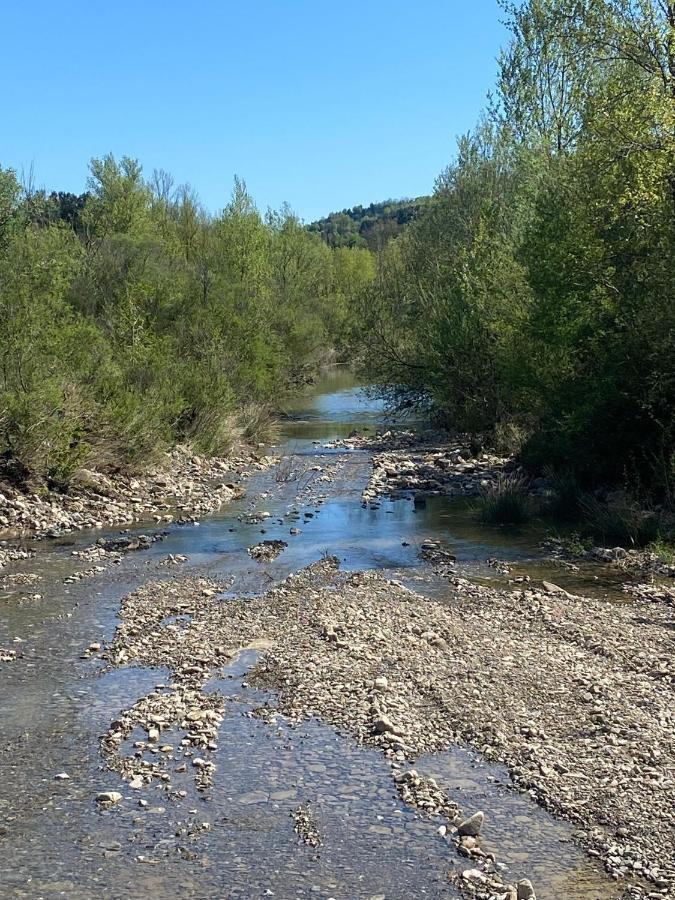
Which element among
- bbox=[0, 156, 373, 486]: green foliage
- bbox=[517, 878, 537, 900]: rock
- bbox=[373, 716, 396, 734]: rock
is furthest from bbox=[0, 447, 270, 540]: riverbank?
bbox=[517, 878, 537, 900]: rock

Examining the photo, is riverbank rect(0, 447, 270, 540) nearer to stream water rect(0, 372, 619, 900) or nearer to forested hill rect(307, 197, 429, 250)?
stream water rect(0, 372, 619, 900)

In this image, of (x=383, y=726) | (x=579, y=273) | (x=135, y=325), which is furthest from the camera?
(x=135, y=325)

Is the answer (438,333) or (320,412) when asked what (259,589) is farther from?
(320,412)

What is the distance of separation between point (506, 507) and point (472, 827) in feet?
46.2

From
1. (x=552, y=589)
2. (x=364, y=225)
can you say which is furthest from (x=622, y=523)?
(x=364, y=225)

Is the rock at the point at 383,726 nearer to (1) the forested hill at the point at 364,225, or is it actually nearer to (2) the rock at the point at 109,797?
(2) the rock at the point at 109,797

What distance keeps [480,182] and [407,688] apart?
32.0 meters

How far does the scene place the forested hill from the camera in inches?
4700

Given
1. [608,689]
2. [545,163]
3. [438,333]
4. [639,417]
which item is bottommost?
[608,689]

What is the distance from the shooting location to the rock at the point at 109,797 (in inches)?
292

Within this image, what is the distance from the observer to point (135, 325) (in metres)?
30.3

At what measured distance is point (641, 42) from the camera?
54.3 ft

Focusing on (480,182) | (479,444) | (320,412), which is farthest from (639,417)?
(320,412)

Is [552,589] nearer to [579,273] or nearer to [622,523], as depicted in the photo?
[622,523]
